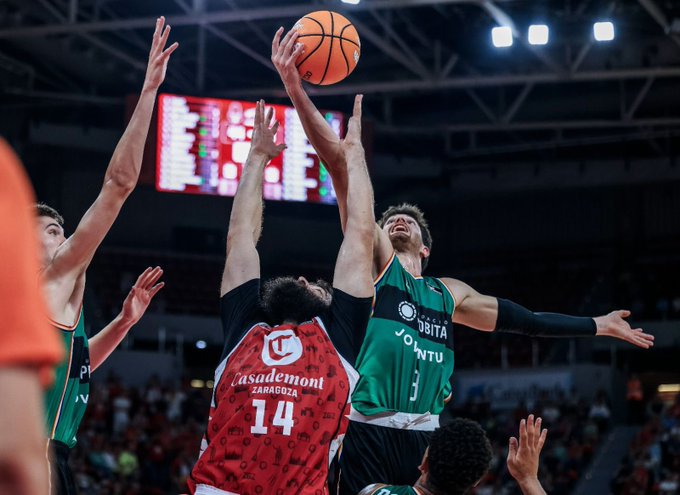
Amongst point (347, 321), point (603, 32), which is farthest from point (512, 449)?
point (603, 32)

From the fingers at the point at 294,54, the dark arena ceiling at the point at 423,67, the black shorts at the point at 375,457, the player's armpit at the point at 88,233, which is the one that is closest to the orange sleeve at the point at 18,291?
the player's armpit at the point at 88,233

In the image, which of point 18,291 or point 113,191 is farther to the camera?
point 113,191

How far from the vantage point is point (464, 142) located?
27.4 m

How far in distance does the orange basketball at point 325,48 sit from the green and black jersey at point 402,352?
3.74 ft

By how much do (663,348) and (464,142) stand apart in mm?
7301

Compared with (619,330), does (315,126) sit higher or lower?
higher

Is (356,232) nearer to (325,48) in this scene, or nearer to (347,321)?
(347,321)

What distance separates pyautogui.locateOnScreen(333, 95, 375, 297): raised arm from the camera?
4.35 m

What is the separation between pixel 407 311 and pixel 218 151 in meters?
13.3

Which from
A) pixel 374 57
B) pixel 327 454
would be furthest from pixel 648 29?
pixel 327 454

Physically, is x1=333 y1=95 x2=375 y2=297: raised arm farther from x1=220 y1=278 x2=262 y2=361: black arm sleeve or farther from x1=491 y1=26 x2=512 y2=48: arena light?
x1=491 y1=26 x2=512 y2=48: arena light

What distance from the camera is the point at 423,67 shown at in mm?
20969

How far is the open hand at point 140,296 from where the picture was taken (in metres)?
5.71

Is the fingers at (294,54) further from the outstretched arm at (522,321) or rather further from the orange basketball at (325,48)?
the outstretched arm at (522,321)
